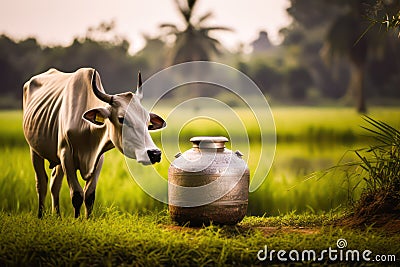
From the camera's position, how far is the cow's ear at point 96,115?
4.10 metres

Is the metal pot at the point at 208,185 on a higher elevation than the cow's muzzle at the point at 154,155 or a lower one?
lower

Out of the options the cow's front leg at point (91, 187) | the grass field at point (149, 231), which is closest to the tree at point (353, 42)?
the grass field at point (149, 231)

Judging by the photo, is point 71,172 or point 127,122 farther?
point 71,172

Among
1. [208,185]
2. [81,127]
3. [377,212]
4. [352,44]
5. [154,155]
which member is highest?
[352,44]

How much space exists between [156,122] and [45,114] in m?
0.94

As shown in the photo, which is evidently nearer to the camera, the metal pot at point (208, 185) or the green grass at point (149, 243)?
the green grass at point (149, 243)

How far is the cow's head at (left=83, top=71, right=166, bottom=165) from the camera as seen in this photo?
155 inches

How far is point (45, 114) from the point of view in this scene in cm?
474

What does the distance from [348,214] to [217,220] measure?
1.14 meters

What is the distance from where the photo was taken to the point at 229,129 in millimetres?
4418

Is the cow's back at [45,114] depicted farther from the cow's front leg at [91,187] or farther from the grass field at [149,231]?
the grass field at [149,231]

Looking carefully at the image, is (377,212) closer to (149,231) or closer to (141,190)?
(149,231)

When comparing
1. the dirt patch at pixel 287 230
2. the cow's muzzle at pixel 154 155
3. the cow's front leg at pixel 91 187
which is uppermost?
the cow's muzzle at pixel 154 155

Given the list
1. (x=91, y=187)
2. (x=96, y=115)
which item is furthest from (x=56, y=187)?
(x=96, y=115)
